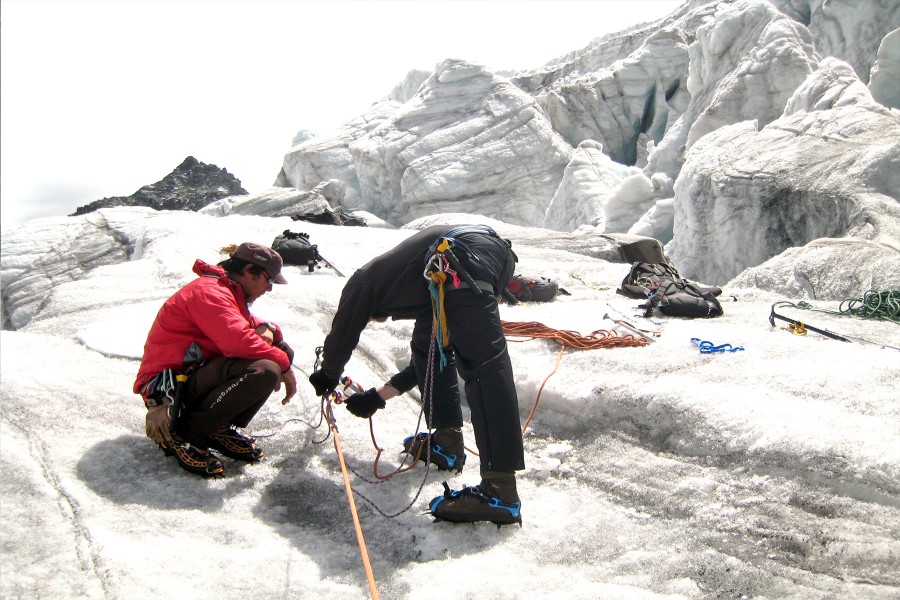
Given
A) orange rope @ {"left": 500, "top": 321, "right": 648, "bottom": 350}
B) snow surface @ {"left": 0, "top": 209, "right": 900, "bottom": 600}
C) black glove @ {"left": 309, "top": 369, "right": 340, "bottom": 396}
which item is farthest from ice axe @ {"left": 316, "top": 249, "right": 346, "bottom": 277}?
black glove @ {"left": 309, "top": 369, "right": 340, "bottom": 396}

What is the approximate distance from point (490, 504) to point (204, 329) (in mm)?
1606

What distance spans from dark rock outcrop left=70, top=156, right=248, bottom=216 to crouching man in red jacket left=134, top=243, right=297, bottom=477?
3058 centimetres

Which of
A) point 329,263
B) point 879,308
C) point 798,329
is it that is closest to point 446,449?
point 798,329

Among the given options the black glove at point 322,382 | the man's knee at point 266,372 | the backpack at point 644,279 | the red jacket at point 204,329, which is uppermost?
the red jacket at point 204,329

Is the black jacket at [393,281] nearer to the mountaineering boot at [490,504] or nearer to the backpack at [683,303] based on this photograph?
the mountaineering boot at [490,504]

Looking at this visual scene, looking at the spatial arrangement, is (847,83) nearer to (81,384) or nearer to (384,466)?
(384,466)

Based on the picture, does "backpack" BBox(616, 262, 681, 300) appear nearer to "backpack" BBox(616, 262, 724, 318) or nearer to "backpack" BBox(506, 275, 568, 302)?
"backpack" BBox(616, 262, 724, 318)

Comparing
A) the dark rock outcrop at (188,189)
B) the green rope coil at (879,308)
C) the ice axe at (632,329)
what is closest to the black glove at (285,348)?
the ice axe at (632,329)

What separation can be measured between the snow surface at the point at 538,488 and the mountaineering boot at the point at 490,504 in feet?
0.23

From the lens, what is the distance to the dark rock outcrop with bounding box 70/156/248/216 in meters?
33.2

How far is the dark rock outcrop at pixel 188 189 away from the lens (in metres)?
33.2

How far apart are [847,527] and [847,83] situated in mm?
12097

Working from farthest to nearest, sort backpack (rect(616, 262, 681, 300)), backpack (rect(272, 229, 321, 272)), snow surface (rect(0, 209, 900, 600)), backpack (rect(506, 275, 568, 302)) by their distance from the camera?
backpack (rect(272, 229, 321, 272))
backpack (rect(616, 262, 681, 300))
backpack (rect(506, 275, 568, 302))
snow surface (rect(0, 209, 900, 600))

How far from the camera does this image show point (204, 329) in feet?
10.6
